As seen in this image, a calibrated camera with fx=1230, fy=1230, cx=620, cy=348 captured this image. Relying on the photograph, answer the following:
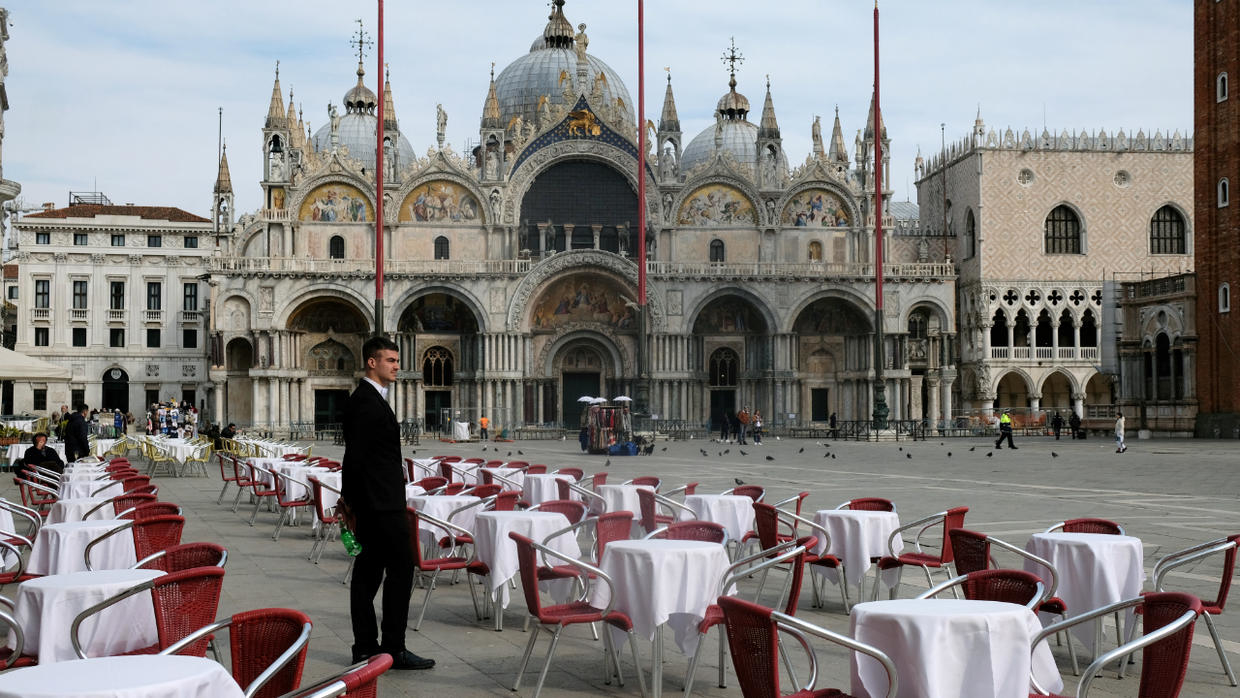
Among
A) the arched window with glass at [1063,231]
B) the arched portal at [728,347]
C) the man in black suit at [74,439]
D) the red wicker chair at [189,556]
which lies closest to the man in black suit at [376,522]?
the red wicker chair at [189,556]

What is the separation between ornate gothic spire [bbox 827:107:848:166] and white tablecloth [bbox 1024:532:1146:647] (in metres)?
49.6

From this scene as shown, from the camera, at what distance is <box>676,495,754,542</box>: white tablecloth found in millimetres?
11086

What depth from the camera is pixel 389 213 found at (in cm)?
4922

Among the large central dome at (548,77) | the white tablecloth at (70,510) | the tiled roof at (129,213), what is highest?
the large central dome at (548,77)

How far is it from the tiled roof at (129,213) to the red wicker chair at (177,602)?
62363mm

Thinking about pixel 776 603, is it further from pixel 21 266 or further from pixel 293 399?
pixel 21 266

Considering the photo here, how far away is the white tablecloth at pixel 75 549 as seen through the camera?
866 cm

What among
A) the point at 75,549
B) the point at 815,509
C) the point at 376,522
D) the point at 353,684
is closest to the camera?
the point at 353,684

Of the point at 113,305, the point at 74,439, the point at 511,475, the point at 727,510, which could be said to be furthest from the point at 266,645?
the point at 113,305

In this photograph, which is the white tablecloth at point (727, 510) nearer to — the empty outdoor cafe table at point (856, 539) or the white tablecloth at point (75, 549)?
the empty outdoor cafe table at point (856, 539)

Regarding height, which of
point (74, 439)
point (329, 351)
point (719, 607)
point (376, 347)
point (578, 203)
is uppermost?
point (578, 203)

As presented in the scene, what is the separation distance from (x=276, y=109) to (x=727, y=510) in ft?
149

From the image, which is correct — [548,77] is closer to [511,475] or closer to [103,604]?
[511,475]

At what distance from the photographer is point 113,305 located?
63.3 meters
